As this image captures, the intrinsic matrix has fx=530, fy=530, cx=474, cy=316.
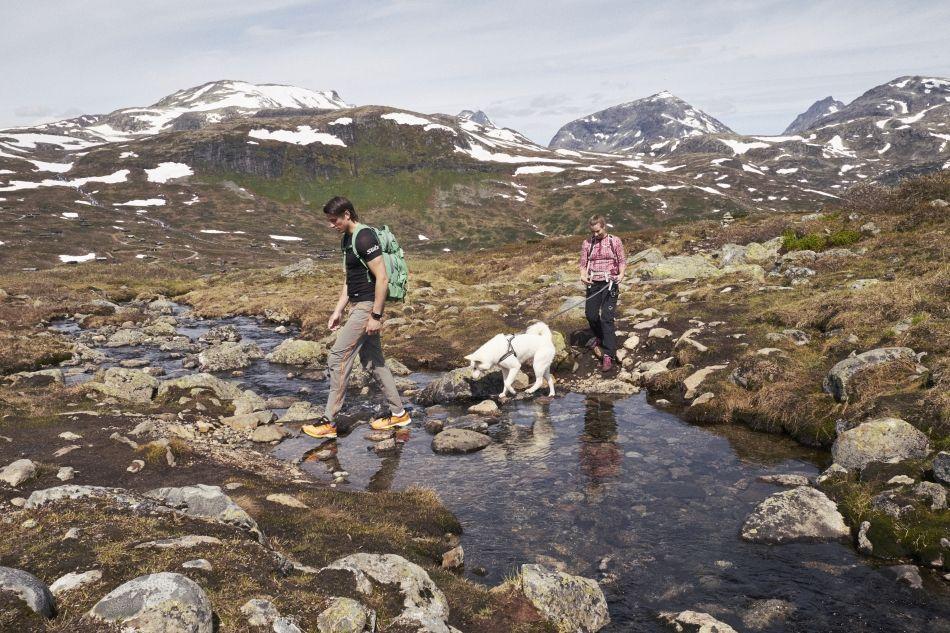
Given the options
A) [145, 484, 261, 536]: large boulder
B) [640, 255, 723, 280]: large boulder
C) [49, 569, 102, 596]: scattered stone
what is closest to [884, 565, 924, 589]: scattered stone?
[145, 484, 261, 536]: large boulder

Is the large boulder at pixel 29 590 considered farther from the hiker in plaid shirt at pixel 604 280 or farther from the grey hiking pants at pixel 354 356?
the hiker in plaid shirt at pixel 604 280

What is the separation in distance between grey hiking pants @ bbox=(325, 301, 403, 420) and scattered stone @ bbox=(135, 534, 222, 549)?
255 inches

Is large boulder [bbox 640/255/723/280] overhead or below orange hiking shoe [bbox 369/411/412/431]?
overhead

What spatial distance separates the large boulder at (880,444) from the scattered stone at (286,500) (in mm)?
8979

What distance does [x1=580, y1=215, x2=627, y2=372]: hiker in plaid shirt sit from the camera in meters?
16.4

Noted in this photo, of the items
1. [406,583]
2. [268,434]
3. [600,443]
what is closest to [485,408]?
[600,443]

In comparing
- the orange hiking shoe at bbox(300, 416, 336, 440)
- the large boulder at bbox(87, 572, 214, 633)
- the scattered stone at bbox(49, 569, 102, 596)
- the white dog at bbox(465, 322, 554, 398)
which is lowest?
the orange hiking shoe at bbox(300, 416, 336, 440)

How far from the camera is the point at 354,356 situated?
12.4 meters

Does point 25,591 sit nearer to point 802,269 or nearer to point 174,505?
point 174,505

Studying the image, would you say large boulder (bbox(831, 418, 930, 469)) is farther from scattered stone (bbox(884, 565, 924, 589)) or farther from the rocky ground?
scattered stone (bbox(884, 565, 924, 589))

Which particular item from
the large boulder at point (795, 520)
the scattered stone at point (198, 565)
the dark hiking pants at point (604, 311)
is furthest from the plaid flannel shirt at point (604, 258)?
the scattered stone at point (198, 565)

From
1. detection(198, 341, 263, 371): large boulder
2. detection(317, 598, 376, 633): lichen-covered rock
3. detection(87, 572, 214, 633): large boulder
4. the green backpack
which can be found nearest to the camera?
detection(87, 572, 214, 633): large boulder

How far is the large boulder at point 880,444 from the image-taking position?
27.8 ft

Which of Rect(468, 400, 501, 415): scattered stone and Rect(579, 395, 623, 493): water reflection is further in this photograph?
Rect(468, 400, 501, 415): scattered stone
